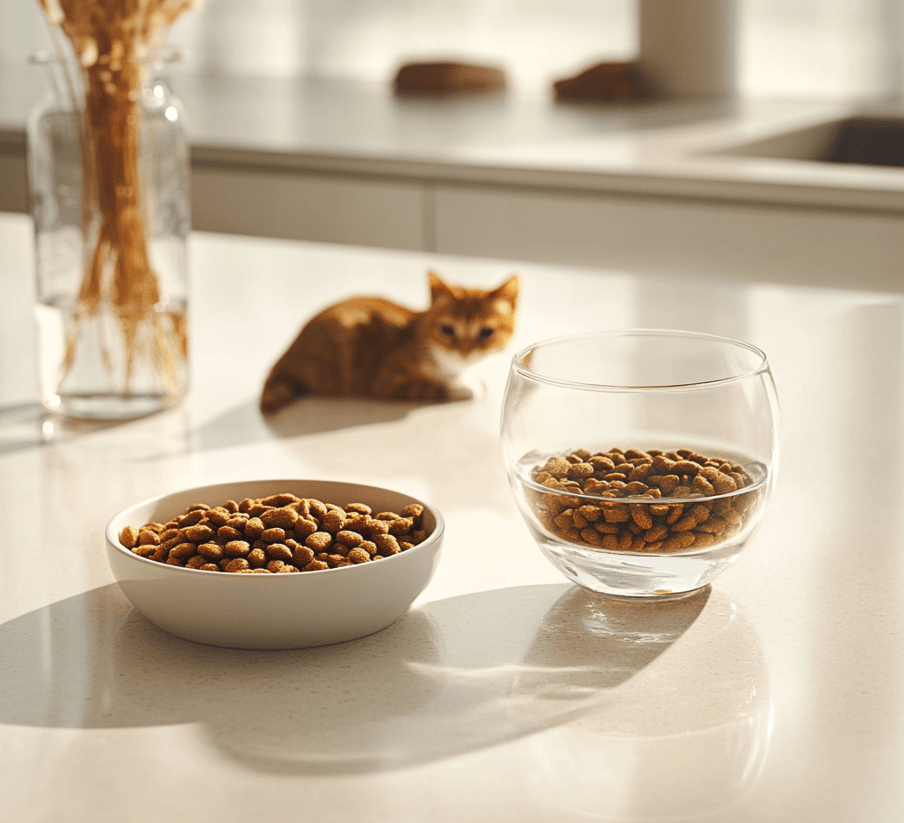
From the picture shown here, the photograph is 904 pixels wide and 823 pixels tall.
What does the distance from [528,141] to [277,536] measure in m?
1.84

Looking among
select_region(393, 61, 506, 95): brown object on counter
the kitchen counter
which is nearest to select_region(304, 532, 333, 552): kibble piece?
the kitchen counter

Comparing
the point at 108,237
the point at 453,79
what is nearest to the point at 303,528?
the point at 108,237

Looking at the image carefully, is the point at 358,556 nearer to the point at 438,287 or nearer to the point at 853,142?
the point at 438,287

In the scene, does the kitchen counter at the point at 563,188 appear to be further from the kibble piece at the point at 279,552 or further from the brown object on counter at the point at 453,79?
the kibble piece at the point at 279,552

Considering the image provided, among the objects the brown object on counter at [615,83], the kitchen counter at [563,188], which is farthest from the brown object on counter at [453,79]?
the kitchen counter at [563,188]

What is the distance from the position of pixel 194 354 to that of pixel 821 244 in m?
1.09

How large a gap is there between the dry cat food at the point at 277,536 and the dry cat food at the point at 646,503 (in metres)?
0.09

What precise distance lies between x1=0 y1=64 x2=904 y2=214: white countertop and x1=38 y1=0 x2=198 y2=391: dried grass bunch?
3.75 ft

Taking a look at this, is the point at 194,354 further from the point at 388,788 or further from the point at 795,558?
the point at 388,788

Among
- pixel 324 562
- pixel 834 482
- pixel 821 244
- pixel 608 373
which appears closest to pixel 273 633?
pixel 324 562

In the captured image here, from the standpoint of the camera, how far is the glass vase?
3.45 ft

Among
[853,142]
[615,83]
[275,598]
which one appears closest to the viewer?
[275,598]

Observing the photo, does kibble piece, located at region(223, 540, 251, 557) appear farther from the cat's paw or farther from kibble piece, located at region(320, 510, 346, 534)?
the cat's paw

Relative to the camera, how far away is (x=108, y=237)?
1.07 meters
